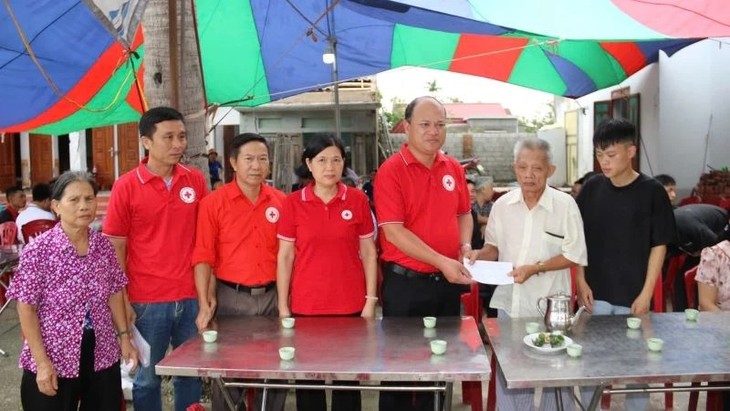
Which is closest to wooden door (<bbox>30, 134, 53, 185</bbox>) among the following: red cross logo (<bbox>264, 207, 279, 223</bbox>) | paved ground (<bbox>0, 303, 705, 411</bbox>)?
paved ground (<bbox>0, 303, 705, 411</bbox>)

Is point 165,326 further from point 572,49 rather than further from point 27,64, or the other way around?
point 572,49

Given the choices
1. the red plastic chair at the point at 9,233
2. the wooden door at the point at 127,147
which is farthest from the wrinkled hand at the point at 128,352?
the wooden door at the point at 127,147

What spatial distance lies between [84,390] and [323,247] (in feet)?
4.17

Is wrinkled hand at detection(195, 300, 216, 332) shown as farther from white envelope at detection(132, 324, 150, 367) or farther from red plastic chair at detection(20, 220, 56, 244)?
red plastic chair at detection(20, 220, 56, 244)

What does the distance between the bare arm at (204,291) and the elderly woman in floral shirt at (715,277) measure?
245 centimetres

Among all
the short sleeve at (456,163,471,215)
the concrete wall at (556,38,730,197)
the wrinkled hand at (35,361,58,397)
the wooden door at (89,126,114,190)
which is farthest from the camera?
the wooden door at (89,126,114,190)

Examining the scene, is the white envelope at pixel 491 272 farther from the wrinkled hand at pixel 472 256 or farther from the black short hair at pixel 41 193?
the black short hair at pixel 41 193

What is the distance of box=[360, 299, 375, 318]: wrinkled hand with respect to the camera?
3.38 metres

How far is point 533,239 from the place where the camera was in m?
3.37

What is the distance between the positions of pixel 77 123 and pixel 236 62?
256 cm

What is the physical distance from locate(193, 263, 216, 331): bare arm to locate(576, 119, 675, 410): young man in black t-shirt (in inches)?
76.8

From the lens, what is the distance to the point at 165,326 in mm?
3379

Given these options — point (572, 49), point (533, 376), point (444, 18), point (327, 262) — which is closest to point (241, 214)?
point (327, 262)

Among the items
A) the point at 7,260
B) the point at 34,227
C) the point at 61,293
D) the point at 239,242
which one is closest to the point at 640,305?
the point at 239,242
